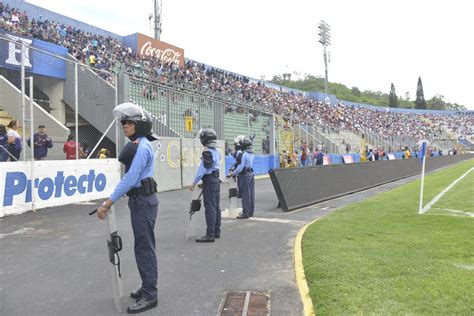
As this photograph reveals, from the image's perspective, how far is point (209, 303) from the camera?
418cm

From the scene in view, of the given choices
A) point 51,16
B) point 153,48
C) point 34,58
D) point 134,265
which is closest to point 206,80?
point 153,48

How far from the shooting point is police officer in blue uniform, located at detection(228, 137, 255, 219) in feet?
29.8

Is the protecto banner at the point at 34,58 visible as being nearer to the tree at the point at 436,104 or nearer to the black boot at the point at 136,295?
the black boot at the point at 136,295

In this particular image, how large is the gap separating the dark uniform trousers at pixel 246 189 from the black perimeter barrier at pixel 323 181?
2.49ft

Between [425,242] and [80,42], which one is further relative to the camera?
[80,42]

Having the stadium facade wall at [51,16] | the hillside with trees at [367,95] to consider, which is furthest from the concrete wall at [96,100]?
the hillside with trees at [367,95]

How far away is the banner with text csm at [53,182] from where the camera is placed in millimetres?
9469

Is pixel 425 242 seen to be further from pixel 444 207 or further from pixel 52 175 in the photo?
pixel 52 175

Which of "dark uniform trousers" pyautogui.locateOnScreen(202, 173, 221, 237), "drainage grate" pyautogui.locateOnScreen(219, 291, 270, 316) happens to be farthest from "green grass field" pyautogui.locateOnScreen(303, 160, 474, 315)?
"dark uniform trousers" pyautogui.locateOnScreen(202, 173, 221, 237)

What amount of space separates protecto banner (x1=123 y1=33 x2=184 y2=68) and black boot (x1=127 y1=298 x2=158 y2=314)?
982 inches

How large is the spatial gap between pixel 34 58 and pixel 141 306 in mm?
16145

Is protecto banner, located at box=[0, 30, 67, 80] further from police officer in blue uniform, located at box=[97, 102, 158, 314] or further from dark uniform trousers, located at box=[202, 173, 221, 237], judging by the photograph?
police officer in blue uniform, located at box=[97, 102, 158, 314]

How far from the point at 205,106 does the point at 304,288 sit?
15223 millimetres

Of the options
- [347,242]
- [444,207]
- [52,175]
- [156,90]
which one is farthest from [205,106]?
[347,242]
